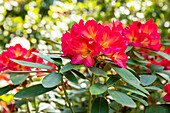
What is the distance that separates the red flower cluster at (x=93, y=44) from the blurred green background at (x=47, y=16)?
1322 millimetres

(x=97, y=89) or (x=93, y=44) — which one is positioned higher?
(x=93, y=44)

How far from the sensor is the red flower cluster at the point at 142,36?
94 cm

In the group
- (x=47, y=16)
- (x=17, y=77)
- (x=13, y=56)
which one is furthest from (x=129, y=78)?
(x=47, y=16)

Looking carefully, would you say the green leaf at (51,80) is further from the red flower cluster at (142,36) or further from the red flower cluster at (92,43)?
the red flower cluster at (142,36)

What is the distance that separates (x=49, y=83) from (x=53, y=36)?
168cm

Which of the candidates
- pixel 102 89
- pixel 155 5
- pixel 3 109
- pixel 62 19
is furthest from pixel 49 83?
pixel 155 5

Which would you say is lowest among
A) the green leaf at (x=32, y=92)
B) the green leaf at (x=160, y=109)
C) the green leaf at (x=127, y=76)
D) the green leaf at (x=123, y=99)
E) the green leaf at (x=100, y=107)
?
the green leaf at (x=160, y=109)

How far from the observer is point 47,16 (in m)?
2.91

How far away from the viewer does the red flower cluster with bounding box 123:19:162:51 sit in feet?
3.10

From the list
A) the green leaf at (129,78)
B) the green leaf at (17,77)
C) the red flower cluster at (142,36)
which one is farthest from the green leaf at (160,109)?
the green leaf at (17,77)

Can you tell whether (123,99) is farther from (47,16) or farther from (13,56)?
(47,16)

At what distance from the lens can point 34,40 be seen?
2467mm

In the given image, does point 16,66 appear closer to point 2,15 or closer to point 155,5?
point 2,15

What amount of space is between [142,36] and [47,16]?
217cm
